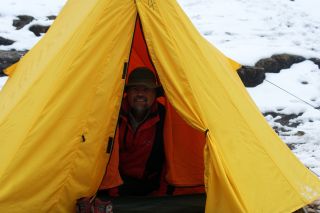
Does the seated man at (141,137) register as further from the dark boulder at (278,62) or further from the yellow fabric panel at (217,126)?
the dark boulder at (278,62)

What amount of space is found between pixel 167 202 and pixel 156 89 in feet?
3.44

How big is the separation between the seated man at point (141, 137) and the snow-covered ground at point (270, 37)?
236 cm

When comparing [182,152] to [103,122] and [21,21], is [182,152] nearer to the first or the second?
[103,122]

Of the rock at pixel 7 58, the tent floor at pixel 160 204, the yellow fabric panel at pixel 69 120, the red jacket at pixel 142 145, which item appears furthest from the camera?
the rock at pixel 7 58

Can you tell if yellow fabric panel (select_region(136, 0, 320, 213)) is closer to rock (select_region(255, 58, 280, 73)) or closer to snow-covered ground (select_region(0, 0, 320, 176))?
snow-covered ground (select_region(0, 0, 320, 176))

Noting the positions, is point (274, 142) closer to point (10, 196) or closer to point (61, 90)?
point (61, 90)

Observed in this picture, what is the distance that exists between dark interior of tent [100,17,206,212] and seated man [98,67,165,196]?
0.33 ft

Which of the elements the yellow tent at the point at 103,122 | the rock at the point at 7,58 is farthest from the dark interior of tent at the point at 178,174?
the rock at the point at 7,58

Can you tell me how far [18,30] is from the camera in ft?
33.9

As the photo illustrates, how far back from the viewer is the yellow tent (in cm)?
320

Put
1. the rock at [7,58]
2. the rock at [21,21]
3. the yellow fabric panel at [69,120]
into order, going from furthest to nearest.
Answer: the rock at [21,21] < the rock at [7,58] < the yellow fabric panel at [69,120]

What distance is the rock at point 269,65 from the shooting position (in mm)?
9511

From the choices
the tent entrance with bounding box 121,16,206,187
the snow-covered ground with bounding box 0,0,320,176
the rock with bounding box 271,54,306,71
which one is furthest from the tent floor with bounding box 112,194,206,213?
the rock with bounding box 271,54,306,71

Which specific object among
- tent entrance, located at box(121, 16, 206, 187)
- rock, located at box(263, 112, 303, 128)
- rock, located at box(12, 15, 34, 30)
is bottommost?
rock, located at box(263, 112, 303, 128)
